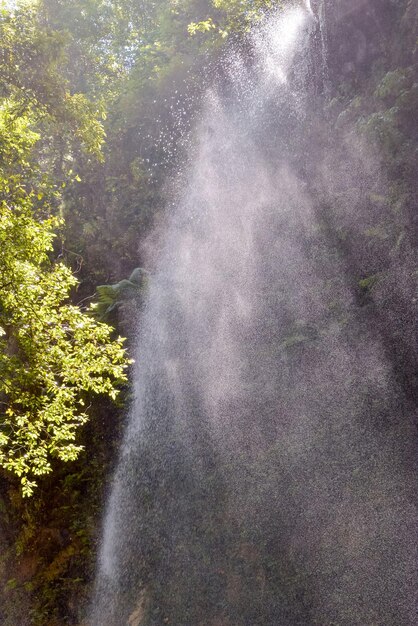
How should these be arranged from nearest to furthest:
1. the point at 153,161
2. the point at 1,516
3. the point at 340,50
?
1. the point at 1,516
2. the point at 340,50
3. the point at 153,161

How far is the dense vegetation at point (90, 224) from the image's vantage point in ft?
27.6

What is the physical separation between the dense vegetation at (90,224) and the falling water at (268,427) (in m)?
0.52

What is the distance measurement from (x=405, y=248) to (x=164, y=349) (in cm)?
665

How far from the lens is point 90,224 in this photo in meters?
19.3

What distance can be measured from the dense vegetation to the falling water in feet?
1.69

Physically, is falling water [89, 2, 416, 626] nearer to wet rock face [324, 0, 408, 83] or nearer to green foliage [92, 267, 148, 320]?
green foliage [92, 267, 148, 320]

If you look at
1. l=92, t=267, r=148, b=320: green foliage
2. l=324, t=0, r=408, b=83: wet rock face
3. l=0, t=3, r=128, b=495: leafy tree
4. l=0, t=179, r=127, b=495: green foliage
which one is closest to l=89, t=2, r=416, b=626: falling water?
l=92, t=267, r=148, b=320: green foliage

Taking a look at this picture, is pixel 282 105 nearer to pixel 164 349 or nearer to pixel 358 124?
pixel 358 124

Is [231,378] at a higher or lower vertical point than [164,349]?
lower

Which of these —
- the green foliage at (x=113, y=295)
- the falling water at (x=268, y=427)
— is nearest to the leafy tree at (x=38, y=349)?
the falling water at (x=268, y=427)

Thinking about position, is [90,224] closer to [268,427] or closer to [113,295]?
[113,295]

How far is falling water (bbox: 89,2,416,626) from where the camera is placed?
7.81m

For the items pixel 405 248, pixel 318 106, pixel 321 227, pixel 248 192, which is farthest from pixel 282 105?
pixel 405 248

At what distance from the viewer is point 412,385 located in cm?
945
